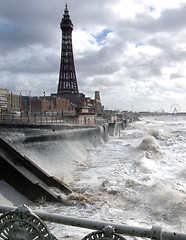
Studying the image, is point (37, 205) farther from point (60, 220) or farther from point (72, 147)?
point (72, 147)

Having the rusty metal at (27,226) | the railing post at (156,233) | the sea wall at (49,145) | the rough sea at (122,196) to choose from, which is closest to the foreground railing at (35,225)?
the rusty metal at (27,226)

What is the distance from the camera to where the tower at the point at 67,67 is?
7625 cm

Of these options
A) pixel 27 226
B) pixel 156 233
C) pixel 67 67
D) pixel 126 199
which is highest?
pixel 67 67

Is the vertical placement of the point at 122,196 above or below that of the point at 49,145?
below

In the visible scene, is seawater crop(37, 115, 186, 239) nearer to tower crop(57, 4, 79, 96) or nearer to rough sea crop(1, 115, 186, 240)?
rough sea crop(1, 115, 186, 240)

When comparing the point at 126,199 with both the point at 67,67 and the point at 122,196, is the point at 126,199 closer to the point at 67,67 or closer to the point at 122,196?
the point at 122,196

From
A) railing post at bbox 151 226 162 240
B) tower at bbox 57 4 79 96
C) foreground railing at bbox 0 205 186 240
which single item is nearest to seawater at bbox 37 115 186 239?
foreground railing at bbox 0 205 186 240

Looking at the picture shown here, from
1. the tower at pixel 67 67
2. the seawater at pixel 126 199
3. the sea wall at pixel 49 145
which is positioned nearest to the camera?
the seawater at pixel 126 199

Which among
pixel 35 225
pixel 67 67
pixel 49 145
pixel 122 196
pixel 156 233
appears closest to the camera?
pixel 156 233

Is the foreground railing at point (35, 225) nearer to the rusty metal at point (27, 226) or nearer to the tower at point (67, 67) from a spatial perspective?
the rusty metal at point (27, 226)

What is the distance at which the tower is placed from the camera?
7625 centimetres

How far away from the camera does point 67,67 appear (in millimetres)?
76250

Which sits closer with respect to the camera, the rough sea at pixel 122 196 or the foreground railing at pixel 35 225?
the foreground railing at pixel 35 225

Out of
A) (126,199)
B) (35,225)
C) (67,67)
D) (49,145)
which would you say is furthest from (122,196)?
(67,67)
